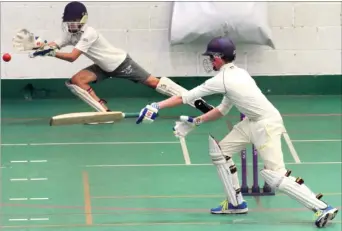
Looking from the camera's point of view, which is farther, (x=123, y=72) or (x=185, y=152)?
(x=123, y=72)

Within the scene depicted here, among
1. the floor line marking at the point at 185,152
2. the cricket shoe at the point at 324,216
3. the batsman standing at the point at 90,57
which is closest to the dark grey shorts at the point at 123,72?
the batsman standing at the point at 90,57

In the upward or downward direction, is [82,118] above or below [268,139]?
above

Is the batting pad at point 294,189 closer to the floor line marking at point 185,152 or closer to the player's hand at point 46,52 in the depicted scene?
the floor line marking at point 185,152

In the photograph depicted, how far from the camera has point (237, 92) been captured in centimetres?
884

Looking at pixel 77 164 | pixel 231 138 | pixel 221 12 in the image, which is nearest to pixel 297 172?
pixel 231 138

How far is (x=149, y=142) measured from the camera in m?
12.4

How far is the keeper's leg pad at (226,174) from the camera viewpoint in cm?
921

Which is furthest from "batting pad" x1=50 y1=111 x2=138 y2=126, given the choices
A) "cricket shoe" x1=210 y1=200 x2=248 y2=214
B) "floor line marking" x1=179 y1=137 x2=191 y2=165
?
"floor line marking" x1=179 y1=137 x2=191 y2=165

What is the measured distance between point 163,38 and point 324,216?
6.40m

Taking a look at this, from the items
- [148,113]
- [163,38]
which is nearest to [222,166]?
[148,113]

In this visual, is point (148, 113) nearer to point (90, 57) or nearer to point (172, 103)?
point (172, 103)

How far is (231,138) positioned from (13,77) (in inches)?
247

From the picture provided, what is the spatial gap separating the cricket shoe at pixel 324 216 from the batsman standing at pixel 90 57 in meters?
4.00

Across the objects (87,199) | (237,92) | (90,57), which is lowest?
(87,199)
